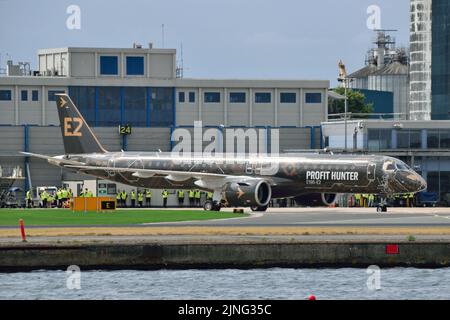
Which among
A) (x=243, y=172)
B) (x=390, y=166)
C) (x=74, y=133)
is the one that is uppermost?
(x=74, y=133)

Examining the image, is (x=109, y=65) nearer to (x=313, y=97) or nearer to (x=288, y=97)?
(x=288, y=97)

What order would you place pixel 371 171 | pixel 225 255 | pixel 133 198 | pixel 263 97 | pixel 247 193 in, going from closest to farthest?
pixel 225 255, pixel 371 171, pixel 247 193, pixel 133 198, pixel 263 97

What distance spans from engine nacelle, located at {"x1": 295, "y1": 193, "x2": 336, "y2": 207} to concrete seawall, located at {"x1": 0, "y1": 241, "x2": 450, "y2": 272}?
121 feet

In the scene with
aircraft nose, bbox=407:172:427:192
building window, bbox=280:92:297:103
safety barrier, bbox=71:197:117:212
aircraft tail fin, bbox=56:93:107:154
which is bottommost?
safety barrier, bbox=71:197:117:212

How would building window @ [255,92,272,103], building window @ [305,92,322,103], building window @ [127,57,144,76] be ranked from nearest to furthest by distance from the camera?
building window @ [255,92,272,103] < building window @ [305,92,322,103] < building window @ [127,57,144,76]

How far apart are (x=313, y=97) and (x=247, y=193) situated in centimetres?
4914

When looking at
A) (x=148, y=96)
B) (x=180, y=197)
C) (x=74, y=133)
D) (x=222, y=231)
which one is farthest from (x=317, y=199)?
(x=148, y=96)

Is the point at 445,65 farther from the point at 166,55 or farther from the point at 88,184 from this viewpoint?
the point at 88,184

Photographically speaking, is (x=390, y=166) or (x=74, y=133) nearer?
(x=390, y=166)

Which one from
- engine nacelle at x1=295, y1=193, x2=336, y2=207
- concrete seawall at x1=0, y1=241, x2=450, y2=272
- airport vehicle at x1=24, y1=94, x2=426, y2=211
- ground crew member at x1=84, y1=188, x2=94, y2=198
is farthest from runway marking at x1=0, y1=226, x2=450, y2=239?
ground crew member at x1=84, y1=188, x2=94, y2=198

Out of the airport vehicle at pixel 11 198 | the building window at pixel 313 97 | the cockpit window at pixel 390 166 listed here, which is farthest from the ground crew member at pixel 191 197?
the building window at pixel 313 97

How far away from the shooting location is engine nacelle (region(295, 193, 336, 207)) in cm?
8638

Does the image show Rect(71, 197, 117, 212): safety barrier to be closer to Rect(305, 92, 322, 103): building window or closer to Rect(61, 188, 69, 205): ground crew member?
Rect(61, 188, 69, 205): ground crew member

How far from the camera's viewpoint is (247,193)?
271 ft
